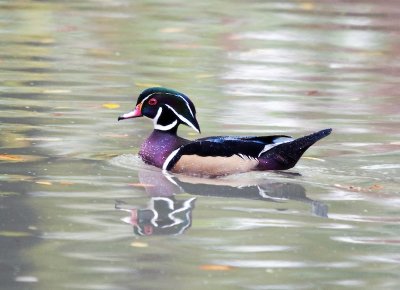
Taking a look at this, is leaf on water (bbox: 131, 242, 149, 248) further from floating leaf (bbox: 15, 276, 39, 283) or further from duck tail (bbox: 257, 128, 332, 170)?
duck tail (bbox: 257, 128, 332, 170)

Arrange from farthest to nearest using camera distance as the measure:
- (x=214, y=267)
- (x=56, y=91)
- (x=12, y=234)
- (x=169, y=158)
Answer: (x=56, y=91), (x=169, y=158), (x=12, y=234), (x=214, y=267)

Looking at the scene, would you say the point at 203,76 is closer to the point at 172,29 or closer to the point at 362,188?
the point at 172,29

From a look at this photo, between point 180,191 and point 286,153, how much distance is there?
3.45 ft

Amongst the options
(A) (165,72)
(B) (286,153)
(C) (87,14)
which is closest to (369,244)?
(B) (286,153)

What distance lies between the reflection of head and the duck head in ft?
4.90

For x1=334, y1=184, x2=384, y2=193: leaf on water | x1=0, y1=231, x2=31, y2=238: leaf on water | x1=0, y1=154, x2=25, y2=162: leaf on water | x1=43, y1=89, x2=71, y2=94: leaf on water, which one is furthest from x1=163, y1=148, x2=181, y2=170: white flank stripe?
x1=43, y1=89, x2=71, y2=94: leaf on water

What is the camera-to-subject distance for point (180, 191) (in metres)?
10.1

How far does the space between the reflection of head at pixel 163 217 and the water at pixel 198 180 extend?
0.05ft

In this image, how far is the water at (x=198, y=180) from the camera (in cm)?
785

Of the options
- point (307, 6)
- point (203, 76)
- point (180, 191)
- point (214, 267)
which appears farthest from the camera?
point (307, 6)

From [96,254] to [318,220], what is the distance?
5.61 ft

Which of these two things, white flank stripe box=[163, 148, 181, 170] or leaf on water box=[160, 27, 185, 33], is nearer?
white flank stripe box=[163, 148, 181, 170]

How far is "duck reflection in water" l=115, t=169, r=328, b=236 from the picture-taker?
888 centimetres

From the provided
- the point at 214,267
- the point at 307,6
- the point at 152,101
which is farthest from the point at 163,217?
the point at 307,6
